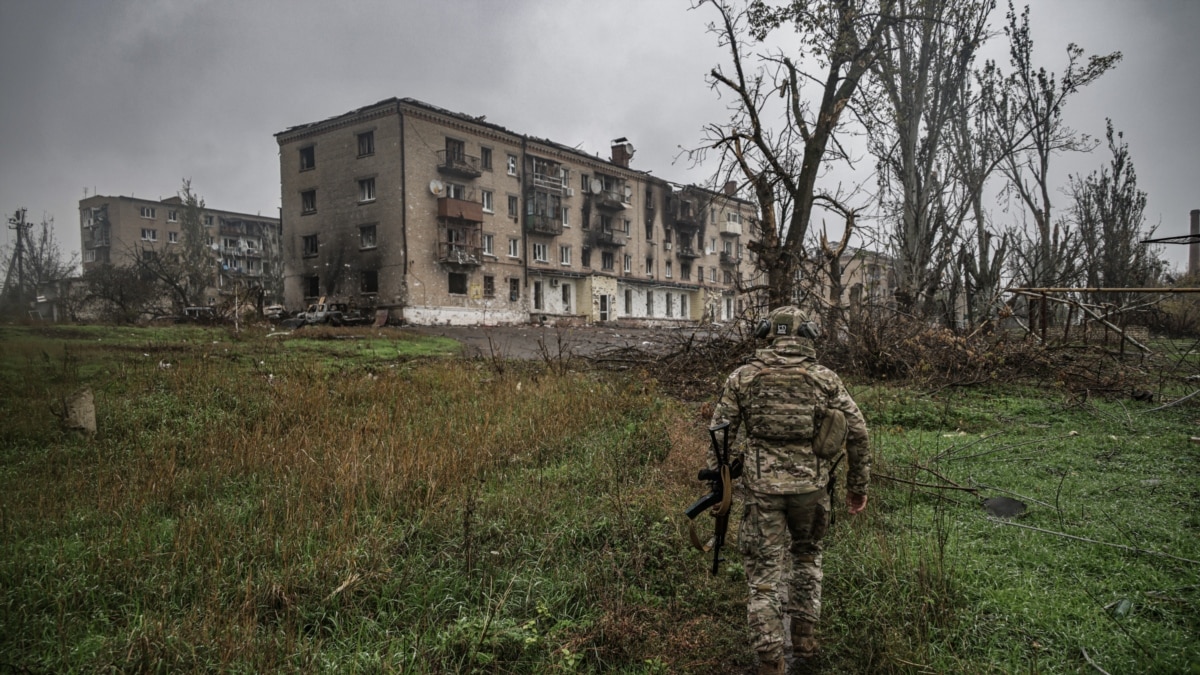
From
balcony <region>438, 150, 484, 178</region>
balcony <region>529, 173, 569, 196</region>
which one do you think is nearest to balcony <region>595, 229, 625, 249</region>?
balcony <region>529, 173, 569, 196</region>

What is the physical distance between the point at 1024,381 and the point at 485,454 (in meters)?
9.72

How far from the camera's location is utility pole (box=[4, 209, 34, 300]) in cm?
221

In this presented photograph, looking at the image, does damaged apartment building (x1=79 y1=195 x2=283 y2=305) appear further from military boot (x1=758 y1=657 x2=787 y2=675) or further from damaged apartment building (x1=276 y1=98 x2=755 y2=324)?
military boot (x1=758 y1=657 x2=787 y2=675)

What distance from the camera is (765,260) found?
1162 cm

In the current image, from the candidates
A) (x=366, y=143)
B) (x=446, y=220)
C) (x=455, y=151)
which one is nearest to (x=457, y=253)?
(x=446, y=220)

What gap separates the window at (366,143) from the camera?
116ft

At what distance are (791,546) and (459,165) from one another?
36.3 metres

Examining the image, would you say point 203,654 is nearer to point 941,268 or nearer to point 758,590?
point 758,590

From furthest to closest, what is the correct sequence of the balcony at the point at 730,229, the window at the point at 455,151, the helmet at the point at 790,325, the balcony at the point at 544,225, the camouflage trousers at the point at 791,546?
the balcony at the point at 730,229 → the balcony at the point at 544,225 → the window at the point at 455,151 → the helmet at the point at 790,325 → the camouflage trousers at the point at 791,546

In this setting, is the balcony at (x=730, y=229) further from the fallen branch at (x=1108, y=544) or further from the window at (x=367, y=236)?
the fallen branch at (x=1108, y=544)

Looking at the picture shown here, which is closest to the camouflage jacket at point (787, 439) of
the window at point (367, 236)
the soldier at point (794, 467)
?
the soldier at point (794, 467)

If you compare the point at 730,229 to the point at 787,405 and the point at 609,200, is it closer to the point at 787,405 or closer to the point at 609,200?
the point at 609,200

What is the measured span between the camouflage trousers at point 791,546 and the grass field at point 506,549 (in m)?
0.35

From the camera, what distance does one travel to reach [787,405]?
362 centimetres
